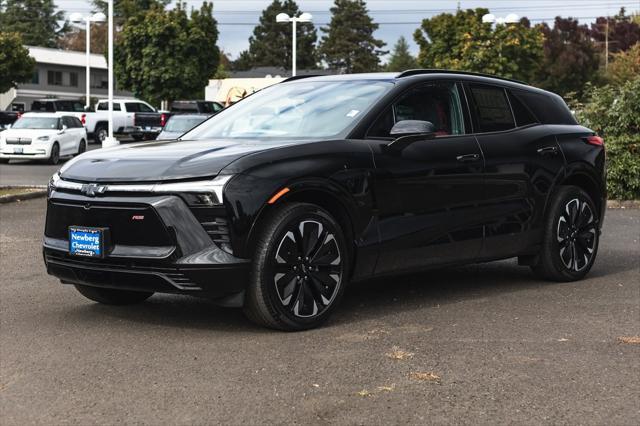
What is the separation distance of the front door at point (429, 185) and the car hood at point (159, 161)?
0.81 metres

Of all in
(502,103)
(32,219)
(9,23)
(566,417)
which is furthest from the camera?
(9,23)

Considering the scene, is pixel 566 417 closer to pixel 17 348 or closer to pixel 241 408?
pixel 241 408

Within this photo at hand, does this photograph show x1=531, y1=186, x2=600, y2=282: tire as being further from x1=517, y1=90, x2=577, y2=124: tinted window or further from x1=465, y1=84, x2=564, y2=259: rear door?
x1=517, y1=90, x2=577, y2=124: tinted window

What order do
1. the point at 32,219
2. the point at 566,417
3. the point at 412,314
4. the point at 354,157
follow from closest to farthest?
the point at 566,417, the point at 354,157, the point at 412,314, the point at 32,219

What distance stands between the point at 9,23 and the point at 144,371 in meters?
107

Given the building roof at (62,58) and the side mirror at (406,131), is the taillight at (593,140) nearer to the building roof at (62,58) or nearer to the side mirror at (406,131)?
the side mirror at (406,131)

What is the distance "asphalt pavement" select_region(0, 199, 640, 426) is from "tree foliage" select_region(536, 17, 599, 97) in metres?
62.7

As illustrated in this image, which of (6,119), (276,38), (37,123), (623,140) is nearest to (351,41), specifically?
(276,38)

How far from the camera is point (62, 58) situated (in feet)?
258

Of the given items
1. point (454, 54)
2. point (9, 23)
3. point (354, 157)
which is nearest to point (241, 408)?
point (354, 157)

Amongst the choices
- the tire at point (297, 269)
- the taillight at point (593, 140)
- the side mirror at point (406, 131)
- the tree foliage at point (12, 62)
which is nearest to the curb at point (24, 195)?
the taillight at point (593, 140)

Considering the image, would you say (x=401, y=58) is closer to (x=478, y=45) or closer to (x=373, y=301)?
(x=478, y=45)

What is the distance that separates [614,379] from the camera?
16.6 feet

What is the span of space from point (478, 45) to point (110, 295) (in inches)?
1712
